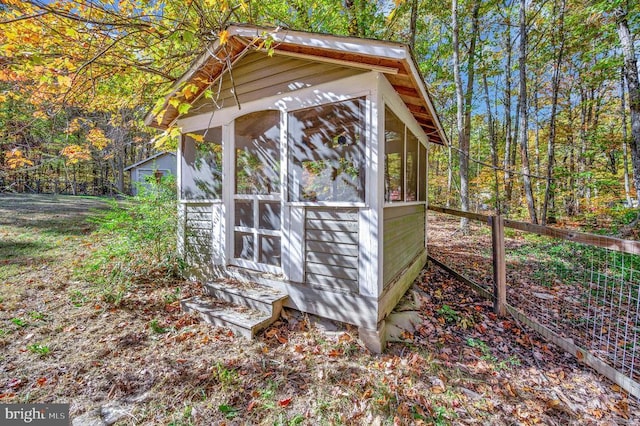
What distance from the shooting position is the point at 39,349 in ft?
9.07

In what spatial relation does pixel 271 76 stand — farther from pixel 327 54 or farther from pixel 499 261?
pixel 499 261

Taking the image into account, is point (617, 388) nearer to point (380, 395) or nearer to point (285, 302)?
point (380, 395)

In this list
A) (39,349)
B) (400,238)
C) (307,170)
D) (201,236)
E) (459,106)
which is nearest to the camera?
(39,349)

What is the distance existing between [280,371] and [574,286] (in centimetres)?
570

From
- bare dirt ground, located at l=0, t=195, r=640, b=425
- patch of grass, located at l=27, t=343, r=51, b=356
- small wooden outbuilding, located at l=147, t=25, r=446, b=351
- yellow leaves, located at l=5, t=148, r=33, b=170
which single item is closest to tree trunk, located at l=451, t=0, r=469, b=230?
small wooden outbuilding, located at l=147, t=25, r=446, b=351

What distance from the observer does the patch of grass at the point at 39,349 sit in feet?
8.94

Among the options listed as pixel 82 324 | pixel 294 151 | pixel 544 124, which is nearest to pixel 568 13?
pixel 544 124

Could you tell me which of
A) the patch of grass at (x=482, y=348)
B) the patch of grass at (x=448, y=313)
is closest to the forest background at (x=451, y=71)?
the patch of grass at (x=448, y=313)

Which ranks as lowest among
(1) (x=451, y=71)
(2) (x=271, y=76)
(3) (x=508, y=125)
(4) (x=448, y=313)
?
(4) (x=448, y=313)

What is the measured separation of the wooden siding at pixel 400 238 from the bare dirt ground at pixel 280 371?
0.76 meters

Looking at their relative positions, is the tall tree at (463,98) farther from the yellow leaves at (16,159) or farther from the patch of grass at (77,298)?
the yellow leaves at (16,159)

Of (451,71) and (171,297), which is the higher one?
(451,71)

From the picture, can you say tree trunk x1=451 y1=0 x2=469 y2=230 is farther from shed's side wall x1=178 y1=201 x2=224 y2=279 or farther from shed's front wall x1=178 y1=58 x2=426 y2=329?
shed's side wall x1=178 y1=201 x2=224 y2=279

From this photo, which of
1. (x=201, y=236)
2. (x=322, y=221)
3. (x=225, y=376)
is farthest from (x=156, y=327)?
(x=322, y=221)
